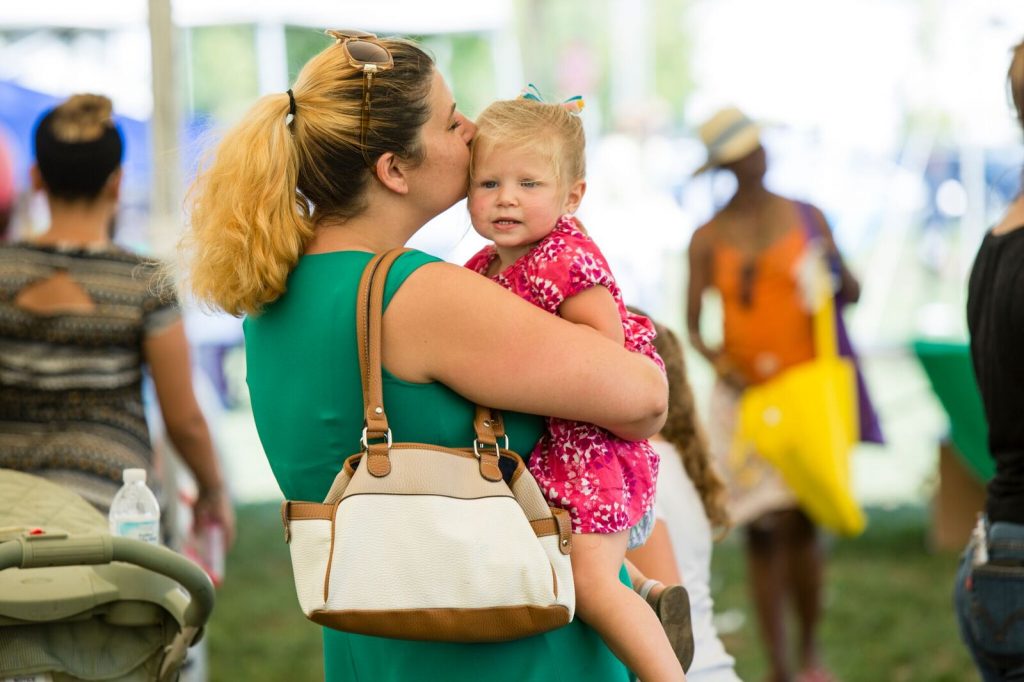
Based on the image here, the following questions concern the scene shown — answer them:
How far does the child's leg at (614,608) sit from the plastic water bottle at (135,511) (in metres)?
1.05

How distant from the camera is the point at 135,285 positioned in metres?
3.31

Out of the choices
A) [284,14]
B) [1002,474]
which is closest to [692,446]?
[1002,474]

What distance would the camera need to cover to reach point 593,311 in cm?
202

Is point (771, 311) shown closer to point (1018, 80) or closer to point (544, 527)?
point (1018, 80)

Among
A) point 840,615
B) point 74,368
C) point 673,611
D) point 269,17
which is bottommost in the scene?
point 840,615

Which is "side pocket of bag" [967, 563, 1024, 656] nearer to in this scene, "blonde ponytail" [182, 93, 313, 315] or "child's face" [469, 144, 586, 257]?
"child's face" [469, 144, 586, 257]

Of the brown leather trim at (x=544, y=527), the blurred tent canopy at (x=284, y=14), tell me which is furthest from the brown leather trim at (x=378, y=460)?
the blurred tent canopy at (x=284, y=14)

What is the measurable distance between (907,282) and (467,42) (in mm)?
7148

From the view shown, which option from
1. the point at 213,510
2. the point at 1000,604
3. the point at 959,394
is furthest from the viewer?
the point at 959,394

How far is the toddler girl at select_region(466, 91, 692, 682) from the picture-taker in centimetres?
202

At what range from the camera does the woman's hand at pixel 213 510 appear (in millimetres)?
3652

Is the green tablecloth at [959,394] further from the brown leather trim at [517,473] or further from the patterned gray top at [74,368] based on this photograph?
the brown leather trim at [517,473]

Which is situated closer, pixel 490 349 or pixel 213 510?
pixel 490 349

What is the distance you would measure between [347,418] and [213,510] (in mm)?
1848
